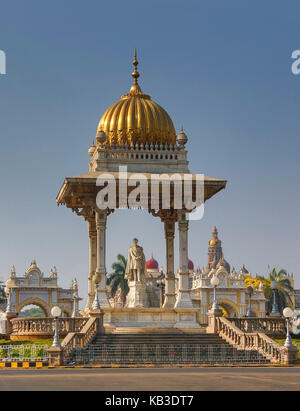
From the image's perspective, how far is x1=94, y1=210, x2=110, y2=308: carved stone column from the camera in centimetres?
3722

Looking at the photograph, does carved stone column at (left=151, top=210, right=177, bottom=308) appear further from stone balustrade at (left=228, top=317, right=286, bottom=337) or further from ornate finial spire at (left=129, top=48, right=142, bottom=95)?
ornate finial spire at (left=129, top=48, right=142, bottom=95)

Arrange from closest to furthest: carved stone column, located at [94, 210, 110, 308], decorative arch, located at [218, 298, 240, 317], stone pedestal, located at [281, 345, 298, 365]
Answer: stone pedestal, located at [281, 345, 298, 365]
carved stone column, located at [94, 210, 110, 308]
decorative arch, located at [218, 298, 240, 317]

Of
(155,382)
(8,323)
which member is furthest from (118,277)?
(155,382)

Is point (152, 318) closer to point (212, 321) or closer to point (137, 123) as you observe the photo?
point (212, 321)

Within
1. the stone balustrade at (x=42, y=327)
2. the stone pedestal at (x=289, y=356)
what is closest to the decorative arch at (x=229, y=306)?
the stone balustrade at (x=42, y=327)

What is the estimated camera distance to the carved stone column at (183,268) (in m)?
37.8

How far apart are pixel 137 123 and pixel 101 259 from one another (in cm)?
658

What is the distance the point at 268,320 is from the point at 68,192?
1045cm

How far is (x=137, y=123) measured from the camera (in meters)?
39.8

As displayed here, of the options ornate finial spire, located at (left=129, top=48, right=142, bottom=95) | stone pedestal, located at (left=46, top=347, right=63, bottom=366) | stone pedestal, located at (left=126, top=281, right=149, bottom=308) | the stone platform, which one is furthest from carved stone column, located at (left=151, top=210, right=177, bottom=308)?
stone pedestal, located at (left=46, top=347, right=63, bottom=366)

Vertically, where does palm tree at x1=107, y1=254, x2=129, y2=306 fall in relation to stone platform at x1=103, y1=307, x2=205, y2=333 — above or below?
above

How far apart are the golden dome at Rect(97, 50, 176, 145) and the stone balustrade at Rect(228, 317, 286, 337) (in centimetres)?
877

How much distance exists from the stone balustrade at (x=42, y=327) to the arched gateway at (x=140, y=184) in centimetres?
136
